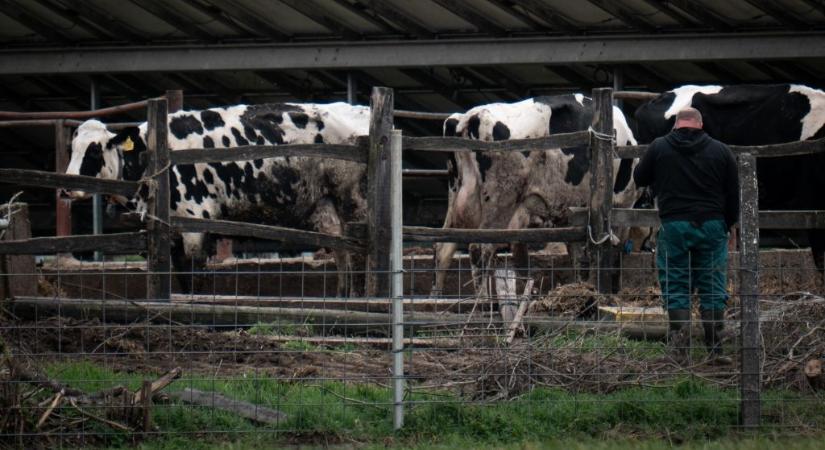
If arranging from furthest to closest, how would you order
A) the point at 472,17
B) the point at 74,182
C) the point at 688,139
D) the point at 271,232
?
the point at 472,17, the point at 74,182, the point at 271,232, the point at 688,139

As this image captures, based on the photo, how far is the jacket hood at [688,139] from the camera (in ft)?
33.2

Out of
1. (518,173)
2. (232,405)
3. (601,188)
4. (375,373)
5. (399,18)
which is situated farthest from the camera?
(399,18)

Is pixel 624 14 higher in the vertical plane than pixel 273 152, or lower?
higher

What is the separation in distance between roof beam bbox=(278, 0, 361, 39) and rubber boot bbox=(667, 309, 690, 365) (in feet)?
33.7

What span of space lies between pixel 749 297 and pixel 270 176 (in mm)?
8774

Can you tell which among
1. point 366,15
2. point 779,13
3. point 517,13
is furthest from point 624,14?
point 366,15

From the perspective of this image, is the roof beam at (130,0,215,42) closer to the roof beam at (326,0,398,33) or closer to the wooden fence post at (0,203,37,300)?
the roof beam at (326,0,398,33)

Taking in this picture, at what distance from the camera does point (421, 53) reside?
19.0 meters

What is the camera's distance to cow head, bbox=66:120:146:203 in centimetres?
1673

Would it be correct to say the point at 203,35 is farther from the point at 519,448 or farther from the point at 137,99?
the point at 519,448

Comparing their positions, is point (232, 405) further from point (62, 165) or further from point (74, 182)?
point (62, 165)

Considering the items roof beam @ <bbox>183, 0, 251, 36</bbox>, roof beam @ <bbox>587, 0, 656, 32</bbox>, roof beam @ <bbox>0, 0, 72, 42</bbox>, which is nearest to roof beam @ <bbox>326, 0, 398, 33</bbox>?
roof beam @ <bbox>183, 0, 251, 36</bbox>

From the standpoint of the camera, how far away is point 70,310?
11148 millimetres

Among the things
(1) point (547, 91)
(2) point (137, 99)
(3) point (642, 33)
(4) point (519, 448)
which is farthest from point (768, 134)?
(2) point (137, 99)
